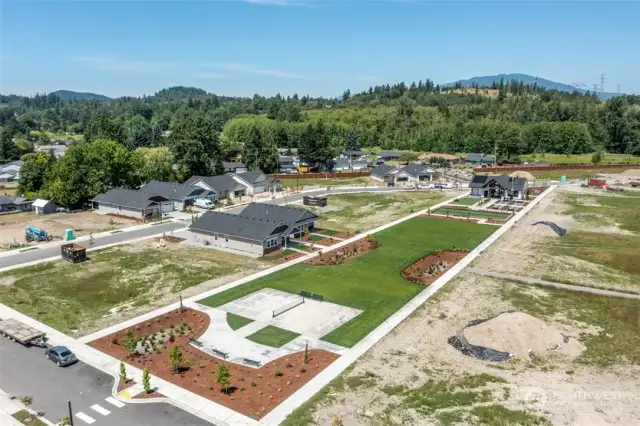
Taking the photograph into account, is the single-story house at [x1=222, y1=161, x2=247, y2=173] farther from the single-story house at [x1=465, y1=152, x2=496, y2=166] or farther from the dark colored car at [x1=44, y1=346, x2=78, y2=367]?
the dark colored car at [x1=44, y1=346, x2=78, y2=367]

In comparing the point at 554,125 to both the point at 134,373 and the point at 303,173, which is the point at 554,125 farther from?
the point at 134,373

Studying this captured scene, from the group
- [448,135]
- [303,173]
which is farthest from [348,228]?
[448,135]

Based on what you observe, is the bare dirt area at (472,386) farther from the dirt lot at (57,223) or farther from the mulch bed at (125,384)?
the dirt lot at (57,223)

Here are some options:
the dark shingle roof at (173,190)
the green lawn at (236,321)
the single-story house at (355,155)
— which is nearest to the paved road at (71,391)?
the green lawn at (236,321)

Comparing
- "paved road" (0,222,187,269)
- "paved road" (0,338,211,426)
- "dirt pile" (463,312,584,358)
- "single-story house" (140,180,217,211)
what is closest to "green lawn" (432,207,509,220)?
"single-story house" (140,180,217,211)

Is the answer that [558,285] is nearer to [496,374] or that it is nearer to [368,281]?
[368,281]

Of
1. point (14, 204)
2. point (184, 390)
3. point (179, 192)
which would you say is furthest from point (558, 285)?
point (14, 204)
